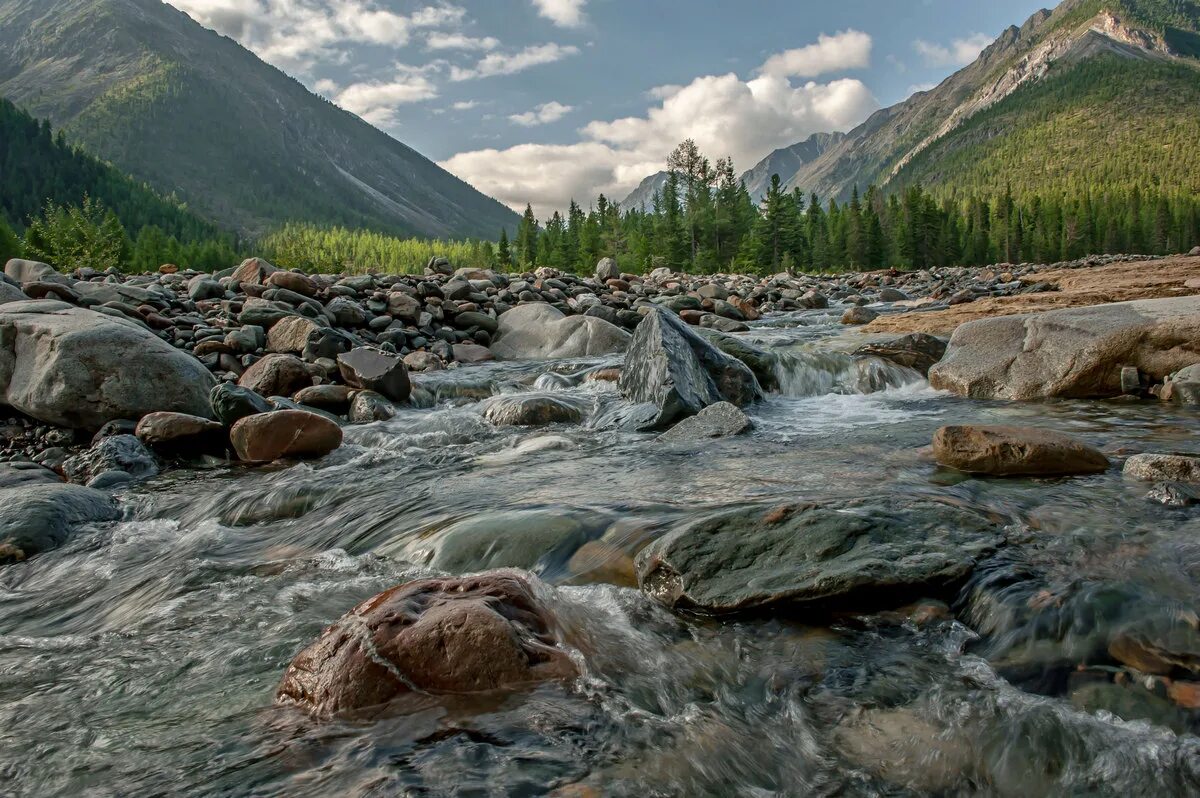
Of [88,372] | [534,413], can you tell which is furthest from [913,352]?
[88,372]

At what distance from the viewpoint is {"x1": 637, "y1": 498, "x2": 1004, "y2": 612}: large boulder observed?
349 cm

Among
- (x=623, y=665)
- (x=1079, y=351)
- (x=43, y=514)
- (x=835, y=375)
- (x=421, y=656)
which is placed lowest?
(x=623, y=665)

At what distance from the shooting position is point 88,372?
8586 mm

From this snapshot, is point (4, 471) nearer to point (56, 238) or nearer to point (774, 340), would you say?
point (774, 340)

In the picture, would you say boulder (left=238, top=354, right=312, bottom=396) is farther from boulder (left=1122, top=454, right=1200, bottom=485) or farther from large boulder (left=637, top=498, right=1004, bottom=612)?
boulder (left=1122, top=454, right=1200, bottom=485)

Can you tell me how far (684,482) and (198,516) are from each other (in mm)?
4305

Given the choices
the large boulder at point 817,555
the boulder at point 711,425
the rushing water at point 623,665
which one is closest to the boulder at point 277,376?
the rushing water at point 623,665

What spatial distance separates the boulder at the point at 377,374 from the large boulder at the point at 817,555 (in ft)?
24.9

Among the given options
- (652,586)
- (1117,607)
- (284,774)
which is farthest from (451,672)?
(1117,607)

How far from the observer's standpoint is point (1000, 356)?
921cm

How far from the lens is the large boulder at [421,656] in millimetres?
2781

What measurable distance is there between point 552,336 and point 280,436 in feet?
26.6

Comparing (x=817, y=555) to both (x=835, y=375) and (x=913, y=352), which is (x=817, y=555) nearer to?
(x=835, y=375)

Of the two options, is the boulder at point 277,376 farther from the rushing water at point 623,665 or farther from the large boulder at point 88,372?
the rushing water at point 623,665
